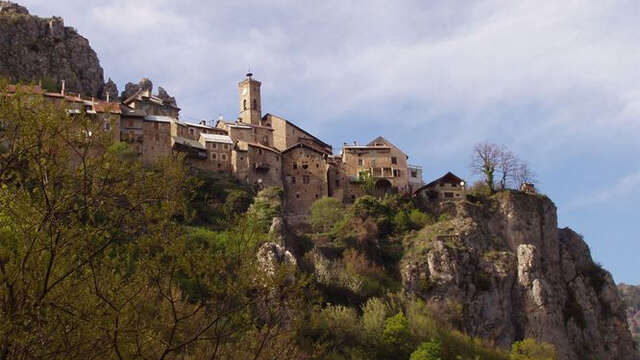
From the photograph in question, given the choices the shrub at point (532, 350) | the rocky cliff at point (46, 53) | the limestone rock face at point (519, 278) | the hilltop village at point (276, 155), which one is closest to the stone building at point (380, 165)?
the hilltop village at point (276, 155)

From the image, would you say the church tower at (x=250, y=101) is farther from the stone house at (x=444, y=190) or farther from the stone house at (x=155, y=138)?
the stone house at (x=444, y=190)

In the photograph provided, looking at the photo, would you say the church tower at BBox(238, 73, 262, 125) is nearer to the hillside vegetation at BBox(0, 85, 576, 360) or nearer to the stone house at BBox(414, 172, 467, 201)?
the stone house at BBox(414, 172, 467, 201)

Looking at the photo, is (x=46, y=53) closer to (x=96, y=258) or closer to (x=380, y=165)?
(x=380, y=165)

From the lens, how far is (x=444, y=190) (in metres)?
91.4

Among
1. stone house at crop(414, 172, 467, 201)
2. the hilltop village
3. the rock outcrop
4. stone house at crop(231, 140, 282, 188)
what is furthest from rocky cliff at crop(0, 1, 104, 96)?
stone house at crop(414, 172, 467, 201)

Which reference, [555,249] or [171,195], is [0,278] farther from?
[555,249]

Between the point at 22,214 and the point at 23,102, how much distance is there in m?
2.25

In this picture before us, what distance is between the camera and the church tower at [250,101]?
102 m

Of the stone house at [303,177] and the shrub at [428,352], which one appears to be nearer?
the shrub at [428,352]

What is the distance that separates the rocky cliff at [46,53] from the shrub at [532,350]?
57.6 meters

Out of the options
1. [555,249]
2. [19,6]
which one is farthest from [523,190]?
[19,6]

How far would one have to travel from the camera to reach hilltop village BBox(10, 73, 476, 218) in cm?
8519

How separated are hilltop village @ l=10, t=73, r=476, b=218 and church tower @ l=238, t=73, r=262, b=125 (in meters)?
0.22

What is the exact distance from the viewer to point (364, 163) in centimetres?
9431
